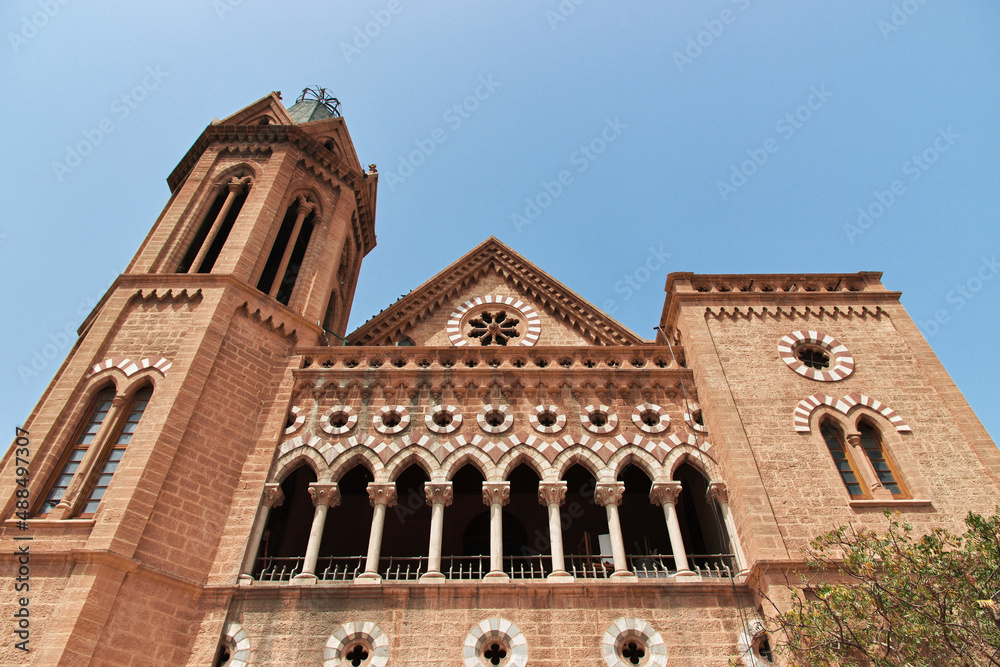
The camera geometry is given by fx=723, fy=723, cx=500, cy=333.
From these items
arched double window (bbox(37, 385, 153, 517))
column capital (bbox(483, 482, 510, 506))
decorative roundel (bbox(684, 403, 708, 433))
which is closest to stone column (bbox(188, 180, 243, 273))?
arched double window (bbox(37, 385, 153, 517))

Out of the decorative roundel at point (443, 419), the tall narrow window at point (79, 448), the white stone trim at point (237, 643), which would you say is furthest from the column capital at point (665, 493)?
the tall narrow window at point (79, 448)

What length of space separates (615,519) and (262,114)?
55.3 ft

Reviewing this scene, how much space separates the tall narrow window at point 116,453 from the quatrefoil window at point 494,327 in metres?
8.56

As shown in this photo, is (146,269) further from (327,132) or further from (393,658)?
(393,658)

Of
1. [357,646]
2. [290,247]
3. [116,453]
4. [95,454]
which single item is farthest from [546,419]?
[290,247]

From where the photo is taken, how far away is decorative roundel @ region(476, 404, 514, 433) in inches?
590

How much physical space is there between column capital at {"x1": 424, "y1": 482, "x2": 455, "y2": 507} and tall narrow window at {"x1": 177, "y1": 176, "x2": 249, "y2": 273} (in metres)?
8.52

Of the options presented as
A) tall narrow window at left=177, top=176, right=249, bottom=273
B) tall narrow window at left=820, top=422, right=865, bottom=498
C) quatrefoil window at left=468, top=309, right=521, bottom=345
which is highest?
tall narrow window at left=177, top=176, right=249, bottom=273

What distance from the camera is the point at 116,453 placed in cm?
1362

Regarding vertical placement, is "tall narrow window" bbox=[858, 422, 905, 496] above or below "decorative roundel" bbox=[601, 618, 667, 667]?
above

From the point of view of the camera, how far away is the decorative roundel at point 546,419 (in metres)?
15.0

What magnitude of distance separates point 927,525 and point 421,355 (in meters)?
10.6

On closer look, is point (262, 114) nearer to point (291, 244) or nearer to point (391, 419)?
point (291, 244)

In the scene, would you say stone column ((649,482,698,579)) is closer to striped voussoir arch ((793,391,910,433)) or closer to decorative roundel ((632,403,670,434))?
decorative roundel ((632,403,670,434))
